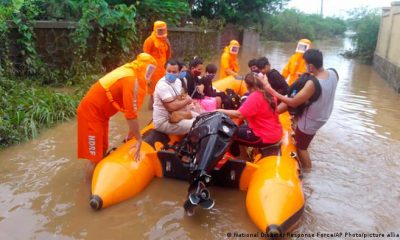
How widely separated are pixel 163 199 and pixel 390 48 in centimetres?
1304

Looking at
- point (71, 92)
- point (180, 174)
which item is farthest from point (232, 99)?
point (71, 92)

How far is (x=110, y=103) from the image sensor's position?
4.04m

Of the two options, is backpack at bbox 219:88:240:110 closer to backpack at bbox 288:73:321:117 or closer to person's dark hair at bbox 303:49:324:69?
backpack at bbox 288:73:321:117

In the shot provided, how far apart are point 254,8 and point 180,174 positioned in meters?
16.8

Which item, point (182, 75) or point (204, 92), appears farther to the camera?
point (204, 92)

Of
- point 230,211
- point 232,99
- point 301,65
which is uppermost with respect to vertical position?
point 301,65

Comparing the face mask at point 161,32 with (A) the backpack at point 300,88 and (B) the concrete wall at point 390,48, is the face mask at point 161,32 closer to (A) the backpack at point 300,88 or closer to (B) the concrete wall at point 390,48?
(A) the backpack at point 300,88

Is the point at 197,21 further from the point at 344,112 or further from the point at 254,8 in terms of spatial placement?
the point at 344,112

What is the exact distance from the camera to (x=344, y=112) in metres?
8.54

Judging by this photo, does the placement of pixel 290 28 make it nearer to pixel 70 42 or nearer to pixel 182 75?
pixel 70 42

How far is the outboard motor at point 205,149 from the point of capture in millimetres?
3576

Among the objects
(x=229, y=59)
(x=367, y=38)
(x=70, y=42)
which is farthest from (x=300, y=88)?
(x=367, y=38)

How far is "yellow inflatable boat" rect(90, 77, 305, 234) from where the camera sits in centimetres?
354

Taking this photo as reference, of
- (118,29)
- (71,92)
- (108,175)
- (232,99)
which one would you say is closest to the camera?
(108,175)
